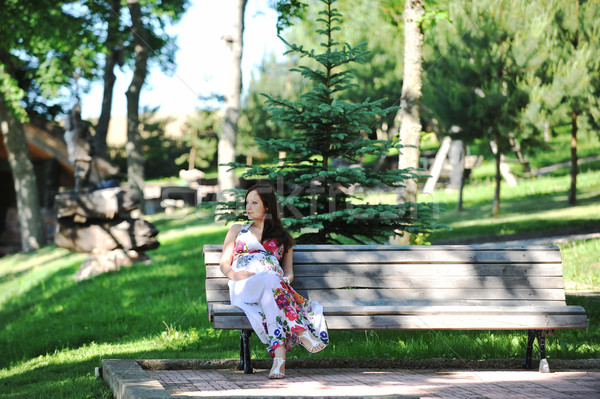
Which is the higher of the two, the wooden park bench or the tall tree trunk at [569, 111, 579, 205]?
the tall tree trunk at [569, 111, 579, 205]

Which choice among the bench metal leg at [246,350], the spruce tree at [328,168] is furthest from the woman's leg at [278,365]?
the spruce tree at [328,168]

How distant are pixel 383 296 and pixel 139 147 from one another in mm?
17970

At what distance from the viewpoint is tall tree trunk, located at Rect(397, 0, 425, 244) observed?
896 centimetres

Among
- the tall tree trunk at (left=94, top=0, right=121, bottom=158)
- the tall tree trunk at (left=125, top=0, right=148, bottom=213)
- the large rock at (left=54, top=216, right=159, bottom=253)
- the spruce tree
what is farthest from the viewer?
the tall tree trunk at (left=125, top=0, right=148, bottom=213)

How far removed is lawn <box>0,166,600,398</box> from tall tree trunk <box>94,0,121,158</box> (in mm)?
6259

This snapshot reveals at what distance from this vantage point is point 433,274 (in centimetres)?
561

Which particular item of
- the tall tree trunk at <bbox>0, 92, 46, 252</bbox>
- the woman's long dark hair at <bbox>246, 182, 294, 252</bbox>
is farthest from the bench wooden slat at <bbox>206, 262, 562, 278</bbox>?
the tall tree trunk at <bbox>0, 92, 46, 252</bbox>

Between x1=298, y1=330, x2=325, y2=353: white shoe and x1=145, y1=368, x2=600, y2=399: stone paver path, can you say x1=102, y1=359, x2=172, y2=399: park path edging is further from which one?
x1=298, y1=330, x2=325, y2=353: white shoe

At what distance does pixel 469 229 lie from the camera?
15375 millimetres

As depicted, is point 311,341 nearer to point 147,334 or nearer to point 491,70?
point 147,334

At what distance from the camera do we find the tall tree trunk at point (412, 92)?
8.96 meters

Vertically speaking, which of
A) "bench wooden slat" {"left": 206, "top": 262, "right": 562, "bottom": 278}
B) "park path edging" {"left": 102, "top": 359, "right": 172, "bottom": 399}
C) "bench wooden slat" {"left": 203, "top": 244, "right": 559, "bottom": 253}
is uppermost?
"bench wooden slat" {"left": 203, "top": 244, "right": 559, "bottom": 253}

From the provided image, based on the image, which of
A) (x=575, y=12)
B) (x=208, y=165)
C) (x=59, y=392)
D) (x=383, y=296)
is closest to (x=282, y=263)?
(x=383, y=296)

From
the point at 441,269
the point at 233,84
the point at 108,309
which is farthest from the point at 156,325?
the point at 233,84
